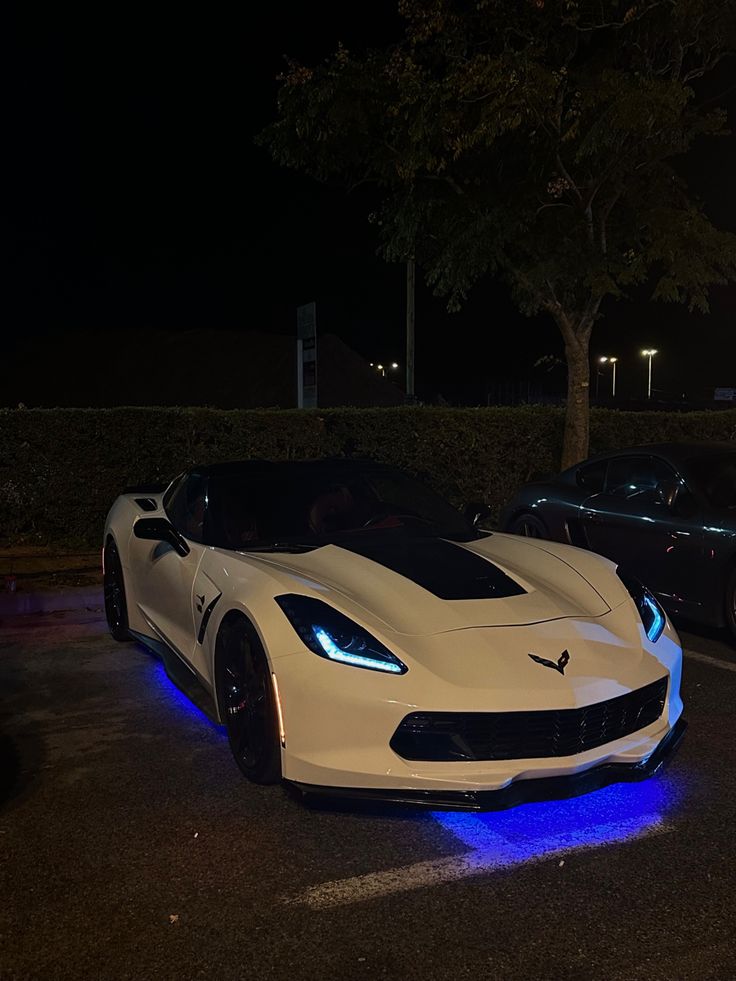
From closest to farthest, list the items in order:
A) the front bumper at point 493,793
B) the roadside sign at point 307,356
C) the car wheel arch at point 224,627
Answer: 1. the front bumper at point 493,793
2. the car wheel arch at point 224,627
3. the roadside sign at point 307,356

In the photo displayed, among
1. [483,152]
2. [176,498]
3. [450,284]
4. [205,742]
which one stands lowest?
[205,742]

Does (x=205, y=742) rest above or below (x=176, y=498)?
below

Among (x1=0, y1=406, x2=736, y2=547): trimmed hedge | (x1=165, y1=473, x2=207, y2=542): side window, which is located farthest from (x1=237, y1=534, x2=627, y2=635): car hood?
(x1=0, y1=406, x2=736, y2=547): trimmed hedge

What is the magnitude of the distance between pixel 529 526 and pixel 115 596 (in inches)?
150

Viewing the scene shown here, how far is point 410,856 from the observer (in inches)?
128

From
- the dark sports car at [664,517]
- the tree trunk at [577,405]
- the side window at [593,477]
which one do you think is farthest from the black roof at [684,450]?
the tree trunk at [577,405]

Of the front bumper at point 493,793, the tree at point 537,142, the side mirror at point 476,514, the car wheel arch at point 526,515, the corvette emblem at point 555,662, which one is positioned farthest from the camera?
the tree at point 537,142

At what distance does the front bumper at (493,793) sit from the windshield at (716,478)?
3.62 m

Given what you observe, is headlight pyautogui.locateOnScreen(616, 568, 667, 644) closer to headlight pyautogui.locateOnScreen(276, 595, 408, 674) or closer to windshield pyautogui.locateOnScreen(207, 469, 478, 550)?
windshield pyautogui.locateOnScreen(207, 469, 478, 550)

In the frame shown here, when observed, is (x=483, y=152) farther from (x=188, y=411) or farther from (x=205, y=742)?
(x=205, y=742)

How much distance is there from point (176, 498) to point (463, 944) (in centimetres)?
363

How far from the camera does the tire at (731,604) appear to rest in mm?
6090

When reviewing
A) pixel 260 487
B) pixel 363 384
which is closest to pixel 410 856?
pixel 260 487

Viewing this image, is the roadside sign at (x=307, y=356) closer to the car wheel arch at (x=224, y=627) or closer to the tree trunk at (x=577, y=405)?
the tree trunk at (x=577, y=405)
